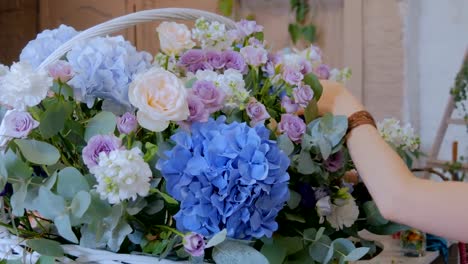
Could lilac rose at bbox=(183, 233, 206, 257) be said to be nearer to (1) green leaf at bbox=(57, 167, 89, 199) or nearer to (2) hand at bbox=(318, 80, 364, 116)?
(1) green leaf at bbox=(57, 167, 89, 199)

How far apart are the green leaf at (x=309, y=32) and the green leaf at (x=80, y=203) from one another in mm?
2256

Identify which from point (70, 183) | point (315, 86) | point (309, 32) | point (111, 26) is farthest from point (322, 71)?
point (309, 32)

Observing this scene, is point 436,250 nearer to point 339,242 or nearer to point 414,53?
point 339,242

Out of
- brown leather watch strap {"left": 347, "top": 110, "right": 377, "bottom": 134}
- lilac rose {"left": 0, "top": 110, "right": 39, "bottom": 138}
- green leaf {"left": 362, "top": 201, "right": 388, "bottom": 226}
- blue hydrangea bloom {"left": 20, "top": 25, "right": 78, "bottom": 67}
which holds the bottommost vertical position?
green leaf {"left": 362, "top": 201, "right": 388, "bottom": 226}

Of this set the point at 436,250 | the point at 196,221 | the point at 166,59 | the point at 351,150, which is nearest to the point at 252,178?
the point at 196,221

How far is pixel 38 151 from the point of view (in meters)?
0.60

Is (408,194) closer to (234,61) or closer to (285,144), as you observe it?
(285,144)

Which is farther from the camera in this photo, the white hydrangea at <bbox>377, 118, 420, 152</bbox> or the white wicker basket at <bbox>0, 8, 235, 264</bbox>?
the white hydrangea at <bbox>377, 118, 420, 152</bbox>

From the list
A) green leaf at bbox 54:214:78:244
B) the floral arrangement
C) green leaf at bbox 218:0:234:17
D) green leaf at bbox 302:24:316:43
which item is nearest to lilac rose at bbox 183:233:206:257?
the floral arrangement

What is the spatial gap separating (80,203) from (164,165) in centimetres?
9

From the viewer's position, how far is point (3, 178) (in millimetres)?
597

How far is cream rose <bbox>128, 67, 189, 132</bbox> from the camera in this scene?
1.96 ft

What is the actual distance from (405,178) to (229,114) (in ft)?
0.70

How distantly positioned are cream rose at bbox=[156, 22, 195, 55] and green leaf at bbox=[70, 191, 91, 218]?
11.7 inches
